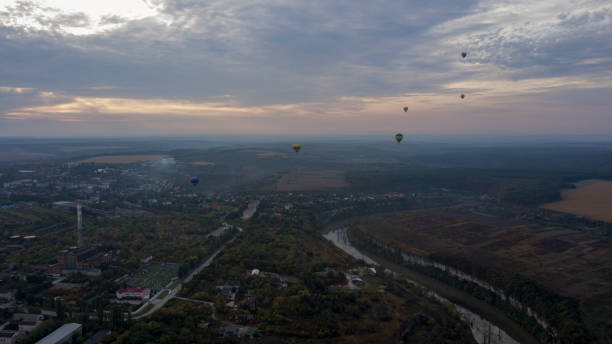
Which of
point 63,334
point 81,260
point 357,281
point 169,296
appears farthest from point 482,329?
point 81,260

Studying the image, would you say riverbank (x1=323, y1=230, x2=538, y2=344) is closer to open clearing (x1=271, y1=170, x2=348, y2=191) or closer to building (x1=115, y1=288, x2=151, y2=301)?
building (x1=115, y1=288, x2=151, y2=301)

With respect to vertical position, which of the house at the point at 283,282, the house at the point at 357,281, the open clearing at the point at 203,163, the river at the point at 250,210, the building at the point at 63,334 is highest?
the open clearing at the point at 203,163

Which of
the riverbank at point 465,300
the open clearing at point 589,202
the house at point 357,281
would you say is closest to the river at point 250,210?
the riverbank at point 465,300

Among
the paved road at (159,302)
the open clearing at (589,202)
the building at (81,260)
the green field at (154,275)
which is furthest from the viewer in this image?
the open clearing at (589,202)

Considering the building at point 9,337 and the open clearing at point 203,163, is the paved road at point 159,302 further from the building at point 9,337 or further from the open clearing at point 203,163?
the open clearing at point 203,163

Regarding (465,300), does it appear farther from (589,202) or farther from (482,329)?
(589,202)

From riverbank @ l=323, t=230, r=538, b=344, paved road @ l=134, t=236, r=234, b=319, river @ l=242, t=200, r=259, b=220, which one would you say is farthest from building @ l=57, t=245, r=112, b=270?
riverbank @ l=323, t=230, r=538, b=344

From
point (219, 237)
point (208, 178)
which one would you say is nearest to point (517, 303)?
point (219, 237)
